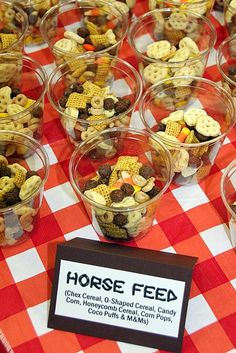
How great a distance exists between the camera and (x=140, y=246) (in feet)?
4.25

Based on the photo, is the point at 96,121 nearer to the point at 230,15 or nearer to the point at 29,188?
the point at 29,188

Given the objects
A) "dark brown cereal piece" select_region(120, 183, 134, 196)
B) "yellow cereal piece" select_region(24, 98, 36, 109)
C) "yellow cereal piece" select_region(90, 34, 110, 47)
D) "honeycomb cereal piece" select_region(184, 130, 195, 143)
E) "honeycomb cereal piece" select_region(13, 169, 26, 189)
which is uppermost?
"yellow cereal piece" select_region(90, 34, 110, 47)

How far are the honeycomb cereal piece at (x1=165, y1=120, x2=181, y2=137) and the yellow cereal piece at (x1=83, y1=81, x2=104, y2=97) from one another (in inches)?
7.7

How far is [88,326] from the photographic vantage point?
3.75ft

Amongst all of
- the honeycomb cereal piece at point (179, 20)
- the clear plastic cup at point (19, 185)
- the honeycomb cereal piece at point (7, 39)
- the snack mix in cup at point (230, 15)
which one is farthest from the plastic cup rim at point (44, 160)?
the snack mix in cup at point (230, 15)

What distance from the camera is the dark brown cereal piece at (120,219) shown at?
1.20m

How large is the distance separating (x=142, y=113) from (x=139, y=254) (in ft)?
1.19

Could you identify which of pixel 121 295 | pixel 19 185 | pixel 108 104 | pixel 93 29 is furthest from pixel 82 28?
pixel 121 295

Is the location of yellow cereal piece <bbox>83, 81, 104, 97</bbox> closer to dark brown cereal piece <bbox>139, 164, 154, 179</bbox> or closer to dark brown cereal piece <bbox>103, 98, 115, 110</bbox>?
dark brown cereal piece <bbox>103, 98, 115, 110</bbox>

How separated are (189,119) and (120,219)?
12.6 inches

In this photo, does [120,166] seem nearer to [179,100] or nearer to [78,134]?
[78,134]

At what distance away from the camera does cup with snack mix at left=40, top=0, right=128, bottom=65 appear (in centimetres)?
157

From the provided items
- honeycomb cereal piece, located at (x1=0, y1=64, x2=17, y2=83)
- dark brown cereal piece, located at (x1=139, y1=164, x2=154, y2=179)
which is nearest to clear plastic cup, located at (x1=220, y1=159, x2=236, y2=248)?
dark brown cereal piece, located at (x1=139, y1=164, x2=154, y2=179)

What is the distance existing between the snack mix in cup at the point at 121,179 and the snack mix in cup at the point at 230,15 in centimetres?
49
